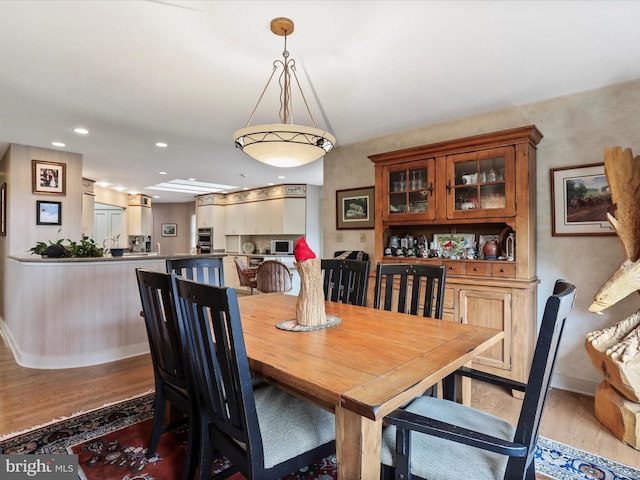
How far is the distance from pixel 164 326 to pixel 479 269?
7.77 ft

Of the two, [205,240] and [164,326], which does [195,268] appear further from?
[205,240]

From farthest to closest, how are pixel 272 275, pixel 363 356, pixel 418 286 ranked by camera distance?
pixel 272 275, pixel 418 286, pixel 363 356

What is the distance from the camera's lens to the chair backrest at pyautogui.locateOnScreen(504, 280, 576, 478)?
37.1 inches

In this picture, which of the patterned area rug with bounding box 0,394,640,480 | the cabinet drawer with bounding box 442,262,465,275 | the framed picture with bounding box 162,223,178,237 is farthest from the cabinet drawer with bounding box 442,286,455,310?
the framed picture with bounding box 162,223,178,237

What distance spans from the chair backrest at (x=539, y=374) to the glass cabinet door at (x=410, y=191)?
220 cm

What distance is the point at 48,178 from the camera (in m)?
4.41

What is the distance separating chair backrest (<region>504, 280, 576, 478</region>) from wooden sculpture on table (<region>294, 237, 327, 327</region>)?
0.91 meters

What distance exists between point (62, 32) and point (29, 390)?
252cm

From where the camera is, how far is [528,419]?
0.98m

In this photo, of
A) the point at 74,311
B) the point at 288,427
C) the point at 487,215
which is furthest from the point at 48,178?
the point at 487,215

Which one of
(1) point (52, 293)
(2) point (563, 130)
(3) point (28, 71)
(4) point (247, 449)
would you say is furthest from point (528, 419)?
(1) point (52, 293)

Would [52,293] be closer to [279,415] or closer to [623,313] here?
[279,415]

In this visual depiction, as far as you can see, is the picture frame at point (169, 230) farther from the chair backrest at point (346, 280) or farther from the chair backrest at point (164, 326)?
the chair backrest at point (164, 326)

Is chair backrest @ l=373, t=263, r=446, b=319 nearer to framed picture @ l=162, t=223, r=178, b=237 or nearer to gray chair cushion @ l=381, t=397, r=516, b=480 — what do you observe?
gray chair cushion @ l=381, t=397, r=516, b=480
